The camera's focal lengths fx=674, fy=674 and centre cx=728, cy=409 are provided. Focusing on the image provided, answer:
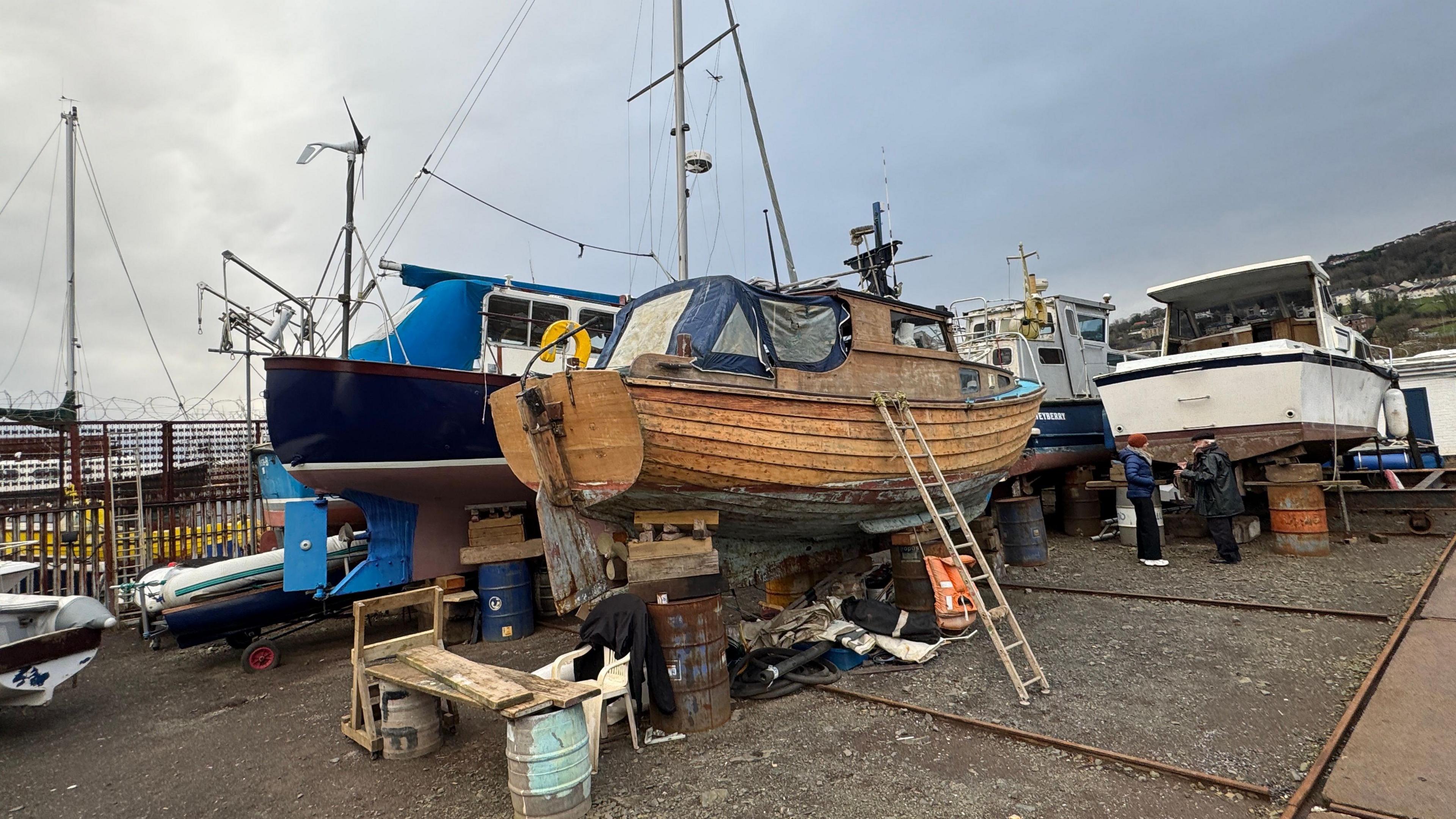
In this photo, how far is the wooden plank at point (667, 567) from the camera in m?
3.87

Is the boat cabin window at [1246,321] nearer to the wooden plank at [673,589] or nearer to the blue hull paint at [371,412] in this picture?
the wooden plank at [673,589]

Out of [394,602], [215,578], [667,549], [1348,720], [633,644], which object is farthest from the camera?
[215,578]

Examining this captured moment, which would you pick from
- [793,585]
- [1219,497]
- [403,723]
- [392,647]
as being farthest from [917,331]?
[403,723]

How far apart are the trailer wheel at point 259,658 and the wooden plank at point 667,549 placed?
449 centimetres

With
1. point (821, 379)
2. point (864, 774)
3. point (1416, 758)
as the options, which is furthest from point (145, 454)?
point (1416, 758)

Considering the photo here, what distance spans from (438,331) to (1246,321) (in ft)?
38.0

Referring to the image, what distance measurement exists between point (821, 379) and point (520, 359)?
4.41m

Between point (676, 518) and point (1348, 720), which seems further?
point (676, 518)

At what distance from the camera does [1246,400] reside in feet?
27.3

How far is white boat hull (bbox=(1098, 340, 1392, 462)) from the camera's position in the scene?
8.10 metres

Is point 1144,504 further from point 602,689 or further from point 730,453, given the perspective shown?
point 602,689

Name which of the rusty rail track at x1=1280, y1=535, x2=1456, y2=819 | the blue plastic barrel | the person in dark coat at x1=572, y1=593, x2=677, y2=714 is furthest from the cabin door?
the person in dark coat at x1=572, y1=593, x2=677, y2=714

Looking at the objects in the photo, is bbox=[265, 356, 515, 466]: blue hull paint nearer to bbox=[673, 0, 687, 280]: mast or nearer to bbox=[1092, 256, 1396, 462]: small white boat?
bbox=[673, 0, 687, 280]: mast

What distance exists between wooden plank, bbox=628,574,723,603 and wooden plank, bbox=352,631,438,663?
139 centimetres
